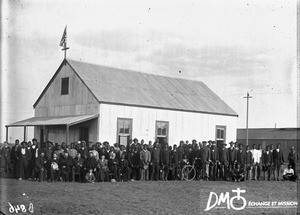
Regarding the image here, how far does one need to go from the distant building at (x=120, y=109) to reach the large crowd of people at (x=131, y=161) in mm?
3193

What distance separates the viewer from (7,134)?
2300 centimetres

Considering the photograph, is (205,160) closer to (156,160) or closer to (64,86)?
(156,160)

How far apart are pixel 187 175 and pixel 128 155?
108 inches

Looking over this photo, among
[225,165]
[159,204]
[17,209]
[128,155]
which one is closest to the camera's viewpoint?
[17,209]

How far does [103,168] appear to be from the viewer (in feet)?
54.7

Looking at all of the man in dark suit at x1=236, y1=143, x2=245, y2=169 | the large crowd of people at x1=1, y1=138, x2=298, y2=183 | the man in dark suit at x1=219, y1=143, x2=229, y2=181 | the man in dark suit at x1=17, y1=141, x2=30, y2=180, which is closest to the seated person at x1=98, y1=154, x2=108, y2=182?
the large crowd of people at x1=1, y1=138, x2=298, y2=183

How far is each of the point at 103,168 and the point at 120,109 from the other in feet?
18.1

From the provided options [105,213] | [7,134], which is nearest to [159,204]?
[105,213]

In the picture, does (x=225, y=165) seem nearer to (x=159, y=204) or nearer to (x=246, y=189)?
(x=246, y=189)

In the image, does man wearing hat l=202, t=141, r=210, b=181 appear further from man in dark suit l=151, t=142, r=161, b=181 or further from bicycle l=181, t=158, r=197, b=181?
man in dark suit l=151, t=142, r=161, b=181

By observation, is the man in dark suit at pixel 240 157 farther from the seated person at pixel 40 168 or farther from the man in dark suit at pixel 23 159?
the man in dark suit at pixel 23 159

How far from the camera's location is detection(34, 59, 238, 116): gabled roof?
2220 centimetres

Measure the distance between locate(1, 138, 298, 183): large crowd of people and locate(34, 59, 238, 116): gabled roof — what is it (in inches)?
174

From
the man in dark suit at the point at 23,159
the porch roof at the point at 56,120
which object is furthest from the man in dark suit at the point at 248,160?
the man in dark suit at the point at 23,159
